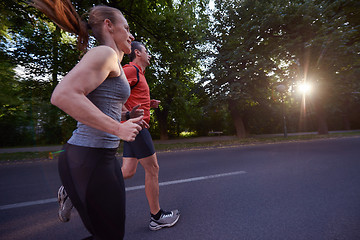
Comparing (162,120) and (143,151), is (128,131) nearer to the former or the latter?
(143,151)

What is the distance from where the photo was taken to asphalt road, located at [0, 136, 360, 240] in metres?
2.20

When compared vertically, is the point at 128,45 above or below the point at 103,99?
above

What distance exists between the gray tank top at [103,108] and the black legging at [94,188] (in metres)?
0.04

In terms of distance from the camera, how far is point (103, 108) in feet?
3.62

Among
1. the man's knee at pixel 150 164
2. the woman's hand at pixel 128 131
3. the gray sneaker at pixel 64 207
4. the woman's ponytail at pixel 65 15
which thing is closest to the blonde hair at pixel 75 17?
the woman's ponytail at pixel 65 15

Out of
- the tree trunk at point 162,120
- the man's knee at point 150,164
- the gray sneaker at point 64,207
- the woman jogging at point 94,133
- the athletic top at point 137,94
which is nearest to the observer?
the woman jogging at point 94,133

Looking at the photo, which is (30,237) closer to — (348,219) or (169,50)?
(348,219)

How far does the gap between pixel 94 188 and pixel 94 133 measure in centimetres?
29

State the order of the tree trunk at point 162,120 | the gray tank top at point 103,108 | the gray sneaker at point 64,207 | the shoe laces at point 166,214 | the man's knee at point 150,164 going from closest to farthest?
the gray tank top at point 103,108 < the gray sneaker at point 64,207 < the man's knee at point 150,164 < the shoe laces at point 166,214 < the tree trunk at point 162,120

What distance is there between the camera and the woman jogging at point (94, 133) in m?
0.95

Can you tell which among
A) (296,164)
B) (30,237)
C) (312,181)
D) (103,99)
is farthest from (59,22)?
(296,164)

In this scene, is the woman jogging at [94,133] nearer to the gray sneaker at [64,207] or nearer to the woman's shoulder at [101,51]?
the woman's shoulder at [101,51]

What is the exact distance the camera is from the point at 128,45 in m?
1.34

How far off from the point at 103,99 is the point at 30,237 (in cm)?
210
